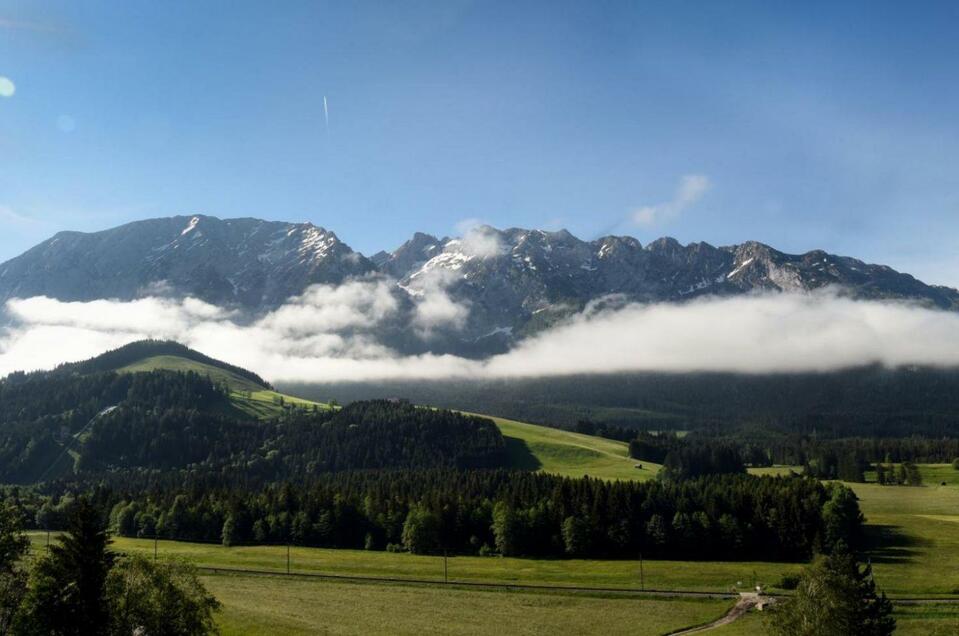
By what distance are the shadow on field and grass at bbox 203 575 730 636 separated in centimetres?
4814

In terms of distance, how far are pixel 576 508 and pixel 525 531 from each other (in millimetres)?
12126

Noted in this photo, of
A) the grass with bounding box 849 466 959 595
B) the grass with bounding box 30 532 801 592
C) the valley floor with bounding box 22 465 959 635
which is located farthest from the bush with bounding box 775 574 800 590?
the grass with bounding box 849 466 959 595

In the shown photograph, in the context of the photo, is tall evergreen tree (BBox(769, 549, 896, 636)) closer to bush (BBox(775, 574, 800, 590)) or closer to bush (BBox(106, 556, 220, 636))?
bush (BBox(775, 574, 800, 590))

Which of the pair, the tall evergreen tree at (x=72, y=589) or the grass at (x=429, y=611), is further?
the grass at (x=429, y=611)

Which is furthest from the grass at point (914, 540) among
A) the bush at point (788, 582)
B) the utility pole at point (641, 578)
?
the utility pole at point (641, 578)

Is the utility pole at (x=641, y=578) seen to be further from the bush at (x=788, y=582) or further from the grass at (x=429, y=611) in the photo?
the bush at (x=788, y=582)

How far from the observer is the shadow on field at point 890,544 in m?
123

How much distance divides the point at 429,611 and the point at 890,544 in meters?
97.1

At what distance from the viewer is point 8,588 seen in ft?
176

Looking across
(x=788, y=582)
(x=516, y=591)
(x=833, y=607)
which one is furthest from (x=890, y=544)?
(x=833, y=607)

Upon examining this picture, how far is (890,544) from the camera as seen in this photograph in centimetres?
13362

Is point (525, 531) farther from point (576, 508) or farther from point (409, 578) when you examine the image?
point (409, 578)

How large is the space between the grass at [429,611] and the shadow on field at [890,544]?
48.1 meters

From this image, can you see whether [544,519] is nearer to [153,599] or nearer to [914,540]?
[914,540]
